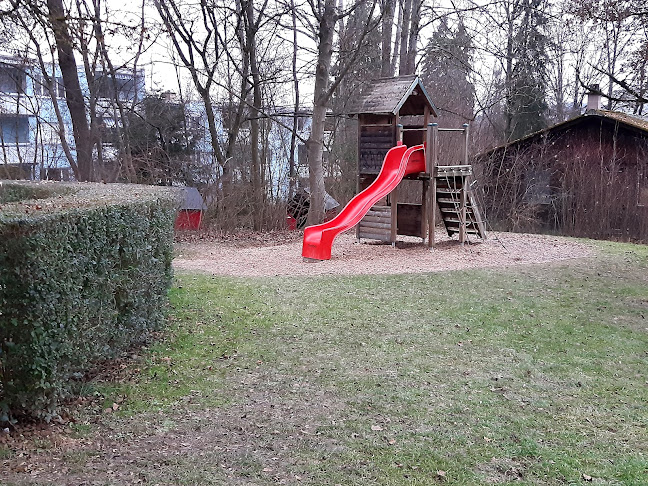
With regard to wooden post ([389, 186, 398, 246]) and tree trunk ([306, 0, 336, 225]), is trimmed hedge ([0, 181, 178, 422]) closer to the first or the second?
wooden post ([389, 186, 398, 246])

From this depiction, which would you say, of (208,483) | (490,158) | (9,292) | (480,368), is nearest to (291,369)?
(480,368)

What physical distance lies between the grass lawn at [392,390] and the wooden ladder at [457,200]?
4583mm

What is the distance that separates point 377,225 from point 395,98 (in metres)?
2.69

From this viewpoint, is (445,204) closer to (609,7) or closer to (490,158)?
(609,7)

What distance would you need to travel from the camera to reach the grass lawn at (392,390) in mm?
3840

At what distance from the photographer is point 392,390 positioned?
5117 mm

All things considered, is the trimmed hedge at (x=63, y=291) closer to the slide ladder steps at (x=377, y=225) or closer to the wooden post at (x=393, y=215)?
the wooden post at (x=393, y=215)

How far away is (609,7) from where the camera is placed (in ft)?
28.4

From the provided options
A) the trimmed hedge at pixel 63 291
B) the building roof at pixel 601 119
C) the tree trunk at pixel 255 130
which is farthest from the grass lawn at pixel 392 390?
the building roof at pixel 601 119

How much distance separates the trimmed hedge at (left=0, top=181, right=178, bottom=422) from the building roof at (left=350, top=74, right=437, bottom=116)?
321 inches

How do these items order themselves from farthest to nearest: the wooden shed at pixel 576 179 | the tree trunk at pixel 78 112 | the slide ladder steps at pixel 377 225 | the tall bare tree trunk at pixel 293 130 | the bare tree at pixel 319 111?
the wooden shed at pixel 576 179 < the tall bare tree trunk at pixel 293 130 < the bare tree at pixel 319 111 < the tree trunk at pixel 78 112 < the slide ladder steps at pixel 377 225

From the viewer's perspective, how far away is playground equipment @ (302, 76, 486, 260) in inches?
495

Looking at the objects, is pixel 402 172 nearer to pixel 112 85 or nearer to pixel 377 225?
pixel 377 225

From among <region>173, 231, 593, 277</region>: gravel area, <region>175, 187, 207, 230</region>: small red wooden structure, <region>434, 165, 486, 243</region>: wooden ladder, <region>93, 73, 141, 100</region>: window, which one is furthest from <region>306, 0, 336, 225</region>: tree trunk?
<region>93, 73, 141, 100</region>: window
